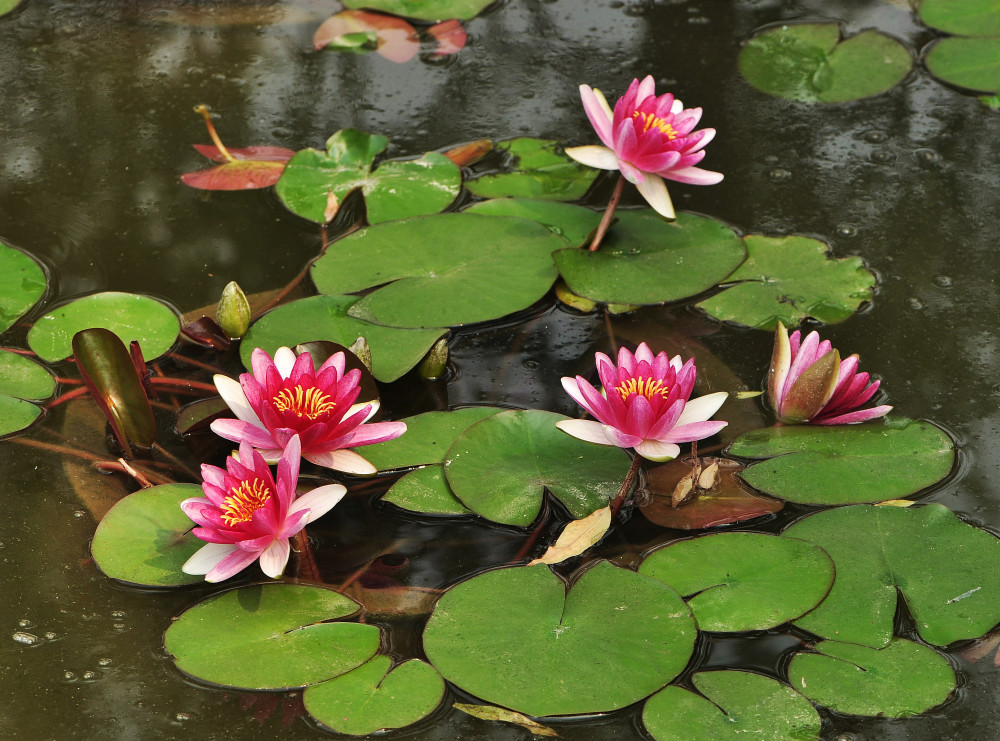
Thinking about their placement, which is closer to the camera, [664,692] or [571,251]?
[664,692]

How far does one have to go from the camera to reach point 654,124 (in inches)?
93.4

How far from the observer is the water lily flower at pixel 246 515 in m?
1.65

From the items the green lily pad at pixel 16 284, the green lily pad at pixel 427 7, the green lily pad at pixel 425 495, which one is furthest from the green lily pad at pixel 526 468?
the green lily pad at pixel 427 7

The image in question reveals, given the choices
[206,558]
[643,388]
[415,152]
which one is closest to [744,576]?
[643,388]

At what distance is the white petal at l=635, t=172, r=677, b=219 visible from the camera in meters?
2.38

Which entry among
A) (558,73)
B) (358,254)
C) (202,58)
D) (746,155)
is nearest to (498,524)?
(358,254)

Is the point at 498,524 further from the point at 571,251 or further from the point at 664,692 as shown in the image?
the point at 571,251

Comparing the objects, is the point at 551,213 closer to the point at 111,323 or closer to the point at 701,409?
the point at 701,409

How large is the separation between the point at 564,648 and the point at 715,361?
2.99ft

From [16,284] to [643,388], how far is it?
1.67 meters

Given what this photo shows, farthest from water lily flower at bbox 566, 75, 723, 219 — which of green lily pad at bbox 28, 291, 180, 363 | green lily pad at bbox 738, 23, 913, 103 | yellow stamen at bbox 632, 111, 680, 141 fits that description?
green lily pad at bbox 28, 291, 180, 363

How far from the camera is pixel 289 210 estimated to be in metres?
2.64

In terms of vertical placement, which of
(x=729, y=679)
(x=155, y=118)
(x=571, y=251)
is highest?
(x=155, y=118)

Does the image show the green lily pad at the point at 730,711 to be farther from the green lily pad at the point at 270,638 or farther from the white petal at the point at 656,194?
the white petal at the point at 656,194
